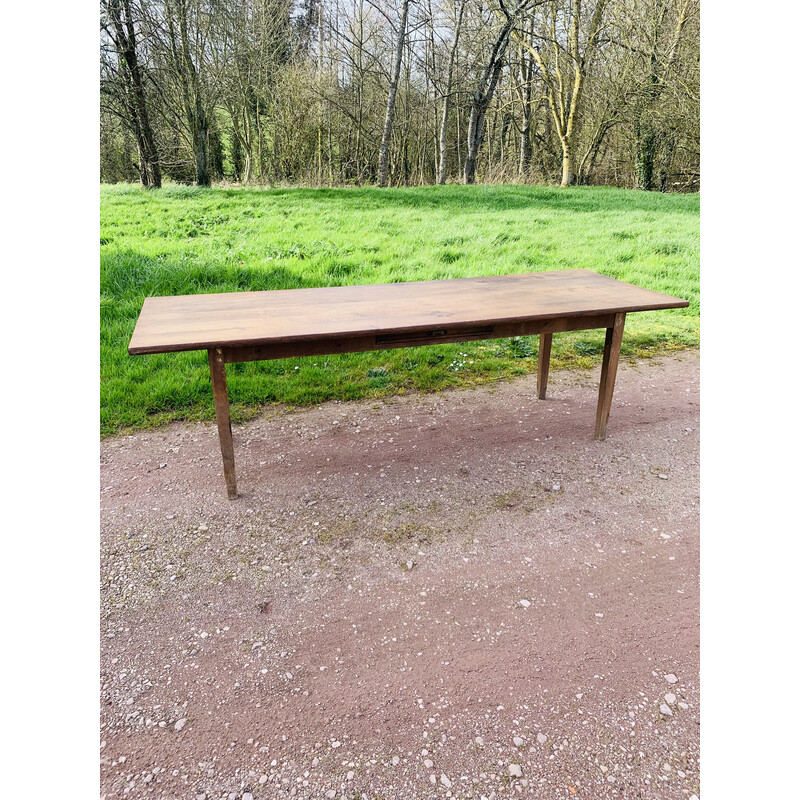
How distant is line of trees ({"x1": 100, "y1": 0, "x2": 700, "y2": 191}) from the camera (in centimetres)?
1209

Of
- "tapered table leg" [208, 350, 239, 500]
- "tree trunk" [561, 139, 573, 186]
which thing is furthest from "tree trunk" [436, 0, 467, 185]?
"tapered table leg" [208, 350, 239, 500]

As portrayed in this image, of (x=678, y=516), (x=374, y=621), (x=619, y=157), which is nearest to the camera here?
(x=374, y=621)

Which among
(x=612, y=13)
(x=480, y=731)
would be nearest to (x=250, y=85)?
(x=612, y=13)

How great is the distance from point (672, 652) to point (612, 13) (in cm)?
1625

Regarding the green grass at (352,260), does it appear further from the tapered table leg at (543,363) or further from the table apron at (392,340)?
the table apron at (392,340)

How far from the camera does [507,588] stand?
2.27m

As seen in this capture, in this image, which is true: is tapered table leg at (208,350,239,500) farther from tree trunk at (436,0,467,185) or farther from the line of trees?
tree trunk at (436,0,467,185)

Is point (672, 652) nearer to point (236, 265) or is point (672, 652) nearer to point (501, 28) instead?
point (236, 265)

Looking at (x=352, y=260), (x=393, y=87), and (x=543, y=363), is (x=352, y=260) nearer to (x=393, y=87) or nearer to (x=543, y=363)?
(x=543, y=363)

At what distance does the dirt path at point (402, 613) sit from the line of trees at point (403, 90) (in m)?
10.4

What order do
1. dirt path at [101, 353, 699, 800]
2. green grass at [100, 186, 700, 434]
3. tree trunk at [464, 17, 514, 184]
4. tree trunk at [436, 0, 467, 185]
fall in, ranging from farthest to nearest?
tree trunk at [464, 17, 514, 184], tree trunk at [436, 0, 467, 185], green grass at [100, 186, 700, 434], dirt path at [101, 353, 699, 800]

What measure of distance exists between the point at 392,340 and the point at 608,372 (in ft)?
4.52

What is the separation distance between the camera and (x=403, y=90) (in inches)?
627

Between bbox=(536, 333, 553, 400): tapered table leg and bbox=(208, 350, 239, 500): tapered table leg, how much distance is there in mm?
2051
